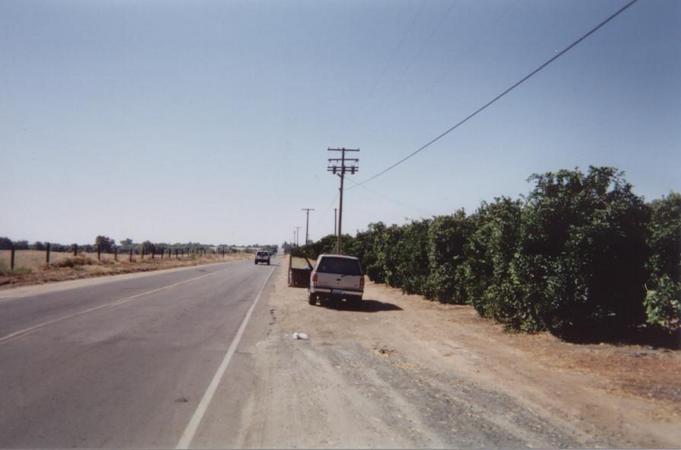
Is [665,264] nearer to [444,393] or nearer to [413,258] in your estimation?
[444,393]

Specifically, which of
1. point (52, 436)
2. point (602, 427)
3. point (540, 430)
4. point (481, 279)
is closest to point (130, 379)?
point (52, 436)

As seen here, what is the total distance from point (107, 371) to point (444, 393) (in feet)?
16.8

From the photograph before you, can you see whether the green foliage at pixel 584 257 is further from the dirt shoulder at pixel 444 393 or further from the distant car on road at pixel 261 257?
the distant car on road at pixel 261 257

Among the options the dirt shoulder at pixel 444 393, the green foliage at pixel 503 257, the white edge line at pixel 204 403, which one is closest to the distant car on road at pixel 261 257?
the green foliage at pixel 503 257

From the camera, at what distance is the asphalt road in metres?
5.21

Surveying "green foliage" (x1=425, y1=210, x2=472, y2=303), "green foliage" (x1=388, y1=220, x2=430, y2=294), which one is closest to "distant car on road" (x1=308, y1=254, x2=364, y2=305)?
"green foliage" (x1=425, y1=210, x2=472, y2=303)

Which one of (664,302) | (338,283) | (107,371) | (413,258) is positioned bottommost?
(107,371)

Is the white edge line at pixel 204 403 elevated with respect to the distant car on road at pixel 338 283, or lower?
lower

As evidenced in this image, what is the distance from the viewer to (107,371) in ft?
25.2

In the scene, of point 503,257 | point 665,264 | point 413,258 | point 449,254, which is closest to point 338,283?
point 449,254

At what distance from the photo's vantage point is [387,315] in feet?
53.5

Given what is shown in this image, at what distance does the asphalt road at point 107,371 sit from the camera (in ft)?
17.1

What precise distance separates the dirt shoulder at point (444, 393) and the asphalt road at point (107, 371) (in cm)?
61

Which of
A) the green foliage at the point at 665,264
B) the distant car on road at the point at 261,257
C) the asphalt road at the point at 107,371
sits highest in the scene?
the green foliage at the point at 665,264
